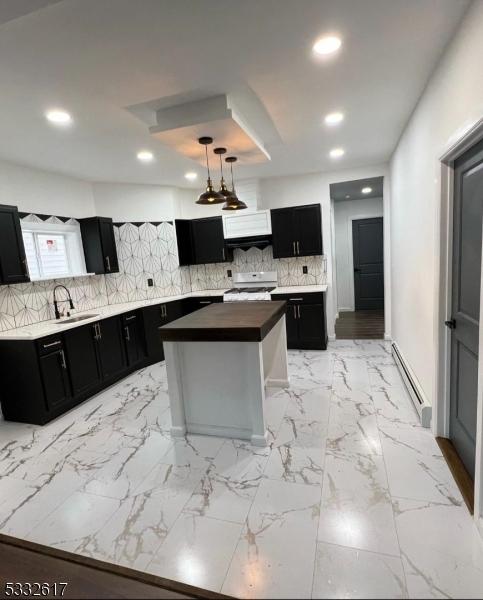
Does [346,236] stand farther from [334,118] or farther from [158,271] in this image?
[334,118]

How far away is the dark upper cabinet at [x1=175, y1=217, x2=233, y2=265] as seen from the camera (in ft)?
15.9

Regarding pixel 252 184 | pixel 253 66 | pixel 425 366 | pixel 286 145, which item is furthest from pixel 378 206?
pixel 253 66

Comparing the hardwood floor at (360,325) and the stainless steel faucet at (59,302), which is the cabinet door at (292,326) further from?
the stainless steel faucet at (59,302)

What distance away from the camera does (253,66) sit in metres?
1.88

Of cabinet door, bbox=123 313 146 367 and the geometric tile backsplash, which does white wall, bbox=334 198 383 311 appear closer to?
the geometric tile backsplash

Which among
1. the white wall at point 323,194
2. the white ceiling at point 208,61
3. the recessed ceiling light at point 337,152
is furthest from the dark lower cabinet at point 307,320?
the white ceiling at point 208,61

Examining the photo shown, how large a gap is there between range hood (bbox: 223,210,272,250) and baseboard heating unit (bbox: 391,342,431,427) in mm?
2419

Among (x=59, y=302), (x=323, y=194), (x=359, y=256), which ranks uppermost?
(x=323, y=194)

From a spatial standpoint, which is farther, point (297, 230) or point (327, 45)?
point (297, 230)

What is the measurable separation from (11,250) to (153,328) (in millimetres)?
1856

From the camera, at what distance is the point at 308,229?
4520 mm

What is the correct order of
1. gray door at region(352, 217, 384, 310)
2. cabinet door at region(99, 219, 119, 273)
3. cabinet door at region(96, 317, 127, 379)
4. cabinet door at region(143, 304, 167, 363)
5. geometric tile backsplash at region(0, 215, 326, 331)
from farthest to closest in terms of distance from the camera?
gray door at region(352, 217, 384, 310), geometric tile backsplash at region(0, 215, 326, 331), cabinet door at region(143, 304, 167, 363), cabinet door at region(99, 219, 119, 273), cabinet door at region(96, 317, 127, 379)

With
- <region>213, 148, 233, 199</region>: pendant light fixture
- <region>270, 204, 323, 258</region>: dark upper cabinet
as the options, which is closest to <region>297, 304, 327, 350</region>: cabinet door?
<region>270, 204, 323, 258</region>: dark upper cabinet

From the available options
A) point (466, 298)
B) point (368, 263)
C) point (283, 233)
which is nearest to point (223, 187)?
point (466, 298)
